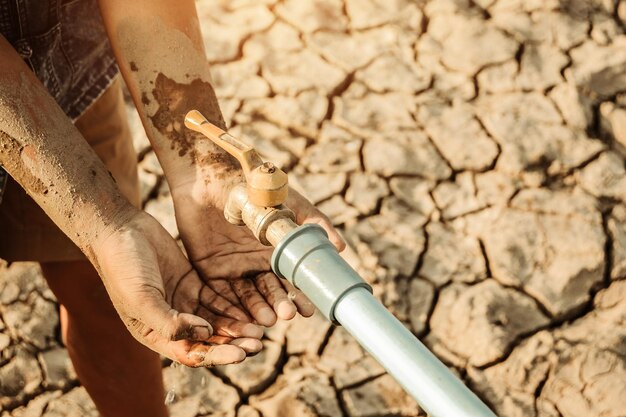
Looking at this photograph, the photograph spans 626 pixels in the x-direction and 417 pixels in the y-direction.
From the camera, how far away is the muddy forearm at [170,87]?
5.06 ft

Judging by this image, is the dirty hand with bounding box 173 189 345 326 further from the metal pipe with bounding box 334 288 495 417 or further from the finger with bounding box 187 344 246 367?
the metal pipe with bounding box 334 288 495 417

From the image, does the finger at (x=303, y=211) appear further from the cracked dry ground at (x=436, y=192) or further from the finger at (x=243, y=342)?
the cracked dry ground at (x=436, y=192)

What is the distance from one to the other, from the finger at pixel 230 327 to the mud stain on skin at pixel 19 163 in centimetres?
39

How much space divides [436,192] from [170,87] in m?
1.30

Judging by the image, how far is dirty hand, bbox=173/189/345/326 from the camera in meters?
1.42

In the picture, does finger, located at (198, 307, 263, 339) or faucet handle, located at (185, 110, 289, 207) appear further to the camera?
finger, located at (198, 307, 263, 339)

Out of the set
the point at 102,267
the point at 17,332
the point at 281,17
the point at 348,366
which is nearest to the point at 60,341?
the point at 17,332

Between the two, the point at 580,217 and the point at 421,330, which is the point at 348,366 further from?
the point at 580,217

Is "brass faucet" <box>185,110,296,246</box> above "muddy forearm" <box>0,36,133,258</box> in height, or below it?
below

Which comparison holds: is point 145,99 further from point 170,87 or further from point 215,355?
point 215,355

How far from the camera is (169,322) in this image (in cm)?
126

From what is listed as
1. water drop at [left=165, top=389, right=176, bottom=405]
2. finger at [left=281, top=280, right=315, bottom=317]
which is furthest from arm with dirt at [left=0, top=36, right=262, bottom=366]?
water drop at [left=165, top=389, right=176, bottom=405]

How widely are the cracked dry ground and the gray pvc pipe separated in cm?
113

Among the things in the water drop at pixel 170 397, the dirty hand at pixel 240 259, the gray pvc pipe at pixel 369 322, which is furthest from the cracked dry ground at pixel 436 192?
the gray pvc pipe at pixel 369 322
